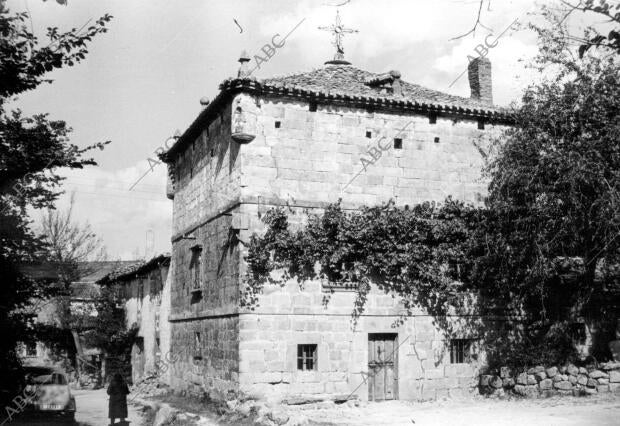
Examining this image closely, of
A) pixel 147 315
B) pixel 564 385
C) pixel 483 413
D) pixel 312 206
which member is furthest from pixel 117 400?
pixel 147 315

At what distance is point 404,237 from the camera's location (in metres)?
16.7

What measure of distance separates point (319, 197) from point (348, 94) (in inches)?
108

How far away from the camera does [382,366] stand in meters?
16.5

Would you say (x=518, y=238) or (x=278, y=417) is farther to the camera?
(x=518, y=238)

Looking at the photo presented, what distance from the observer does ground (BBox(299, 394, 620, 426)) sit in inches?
494

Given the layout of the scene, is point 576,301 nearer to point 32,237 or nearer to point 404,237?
point 404,237

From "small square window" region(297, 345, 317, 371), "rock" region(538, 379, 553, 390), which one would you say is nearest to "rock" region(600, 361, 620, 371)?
"rock" region(538, 379, 553, 390)

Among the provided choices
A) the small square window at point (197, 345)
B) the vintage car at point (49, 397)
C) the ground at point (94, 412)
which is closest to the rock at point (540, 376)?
the small square window at point (197, 345)

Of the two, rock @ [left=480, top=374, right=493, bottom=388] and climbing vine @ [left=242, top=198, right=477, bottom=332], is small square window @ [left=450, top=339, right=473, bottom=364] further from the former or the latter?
climbing vine @ [left=242, top=198, right=477, bottom=332]

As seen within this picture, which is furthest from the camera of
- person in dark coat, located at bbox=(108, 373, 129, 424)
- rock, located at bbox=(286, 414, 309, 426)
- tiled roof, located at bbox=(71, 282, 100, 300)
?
tiled roof, located at bbox=(71, 282, 100, 300)

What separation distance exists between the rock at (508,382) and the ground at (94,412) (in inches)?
364

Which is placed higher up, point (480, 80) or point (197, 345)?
point (480, 80)

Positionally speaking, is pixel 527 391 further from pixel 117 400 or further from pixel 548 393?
pixel 117 400

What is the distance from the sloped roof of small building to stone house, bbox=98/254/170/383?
683 centimetres
